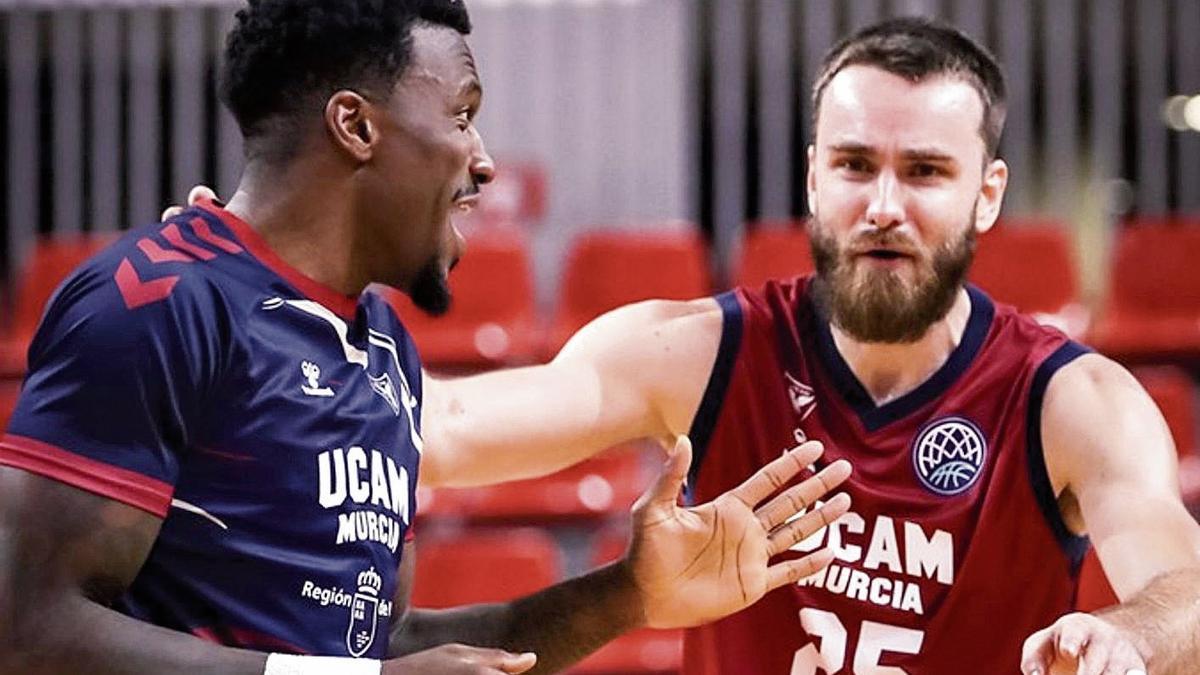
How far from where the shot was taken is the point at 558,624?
3201mm

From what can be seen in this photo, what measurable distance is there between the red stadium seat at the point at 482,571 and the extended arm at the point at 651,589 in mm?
3110

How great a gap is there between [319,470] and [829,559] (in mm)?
1070

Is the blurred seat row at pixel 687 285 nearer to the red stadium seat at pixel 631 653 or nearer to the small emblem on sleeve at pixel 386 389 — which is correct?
the red stadium seat at pixel 631 653

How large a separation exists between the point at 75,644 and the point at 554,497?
5.10m

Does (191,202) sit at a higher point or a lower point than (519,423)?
higher

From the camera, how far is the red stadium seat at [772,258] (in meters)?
7.48

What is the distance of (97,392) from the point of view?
94.0 inches

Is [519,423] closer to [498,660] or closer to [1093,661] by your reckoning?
[498,660]

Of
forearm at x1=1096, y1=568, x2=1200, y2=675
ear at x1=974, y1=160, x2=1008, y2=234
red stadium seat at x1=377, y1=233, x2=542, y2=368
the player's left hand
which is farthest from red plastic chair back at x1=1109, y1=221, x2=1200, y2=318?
the player's left hand

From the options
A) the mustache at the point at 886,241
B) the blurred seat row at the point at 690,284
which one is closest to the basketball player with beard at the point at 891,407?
the mustache at the point at 886,241

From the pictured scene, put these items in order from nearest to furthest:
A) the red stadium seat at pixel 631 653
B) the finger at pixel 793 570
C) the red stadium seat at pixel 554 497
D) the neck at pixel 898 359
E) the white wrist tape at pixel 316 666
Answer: the white wrist tape at pixel 316 666
the finger at pixel 793 570
the neck at pixel 898 359
the red stadium seat at pixel 631 653
the red stadium seat at pixel 554 497

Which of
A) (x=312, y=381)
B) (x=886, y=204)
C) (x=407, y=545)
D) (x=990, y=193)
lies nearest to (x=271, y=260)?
(x=312, y=381)

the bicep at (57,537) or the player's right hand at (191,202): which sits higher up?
the player's right hand at (191,202)

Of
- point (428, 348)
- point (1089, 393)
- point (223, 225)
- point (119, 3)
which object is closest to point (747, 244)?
point (428, 348)
